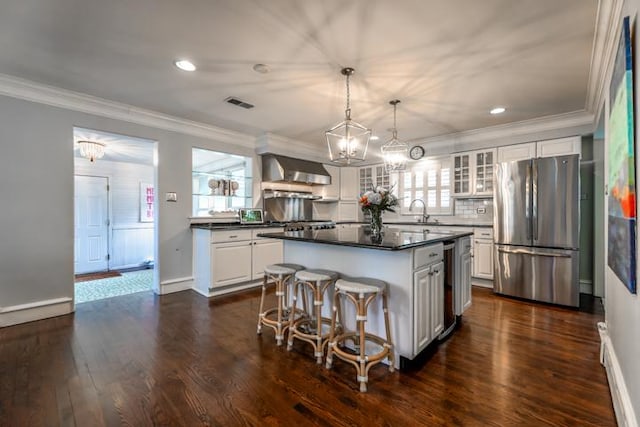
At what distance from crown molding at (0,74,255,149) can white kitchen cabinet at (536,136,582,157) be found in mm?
4646

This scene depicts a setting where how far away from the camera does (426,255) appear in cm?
222

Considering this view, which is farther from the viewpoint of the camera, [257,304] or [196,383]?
[257,304]

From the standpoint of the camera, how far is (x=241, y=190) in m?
5.12

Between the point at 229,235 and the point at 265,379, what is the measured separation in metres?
2.44

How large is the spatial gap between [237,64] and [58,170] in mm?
2439

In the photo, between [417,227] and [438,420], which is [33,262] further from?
[417,227]

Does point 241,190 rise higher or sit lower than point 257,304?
higher

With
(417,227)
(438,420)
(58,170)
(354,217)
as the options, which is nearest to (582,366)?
(438,420)

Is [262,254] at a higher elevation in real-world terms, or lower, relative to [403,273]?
lower

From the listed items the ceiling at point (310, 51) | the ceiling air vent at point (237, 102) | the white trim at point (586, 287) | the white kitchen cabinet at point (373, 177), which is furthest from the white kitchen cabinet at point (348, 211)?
the white trim at point (586, 287)

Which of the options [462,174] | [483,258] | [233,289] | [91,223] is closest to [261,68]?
[233,289]

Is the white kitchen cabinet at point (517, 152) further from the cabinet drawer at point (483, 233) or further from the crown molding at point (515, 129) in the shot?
the cabinet drawer at point (483, 233)

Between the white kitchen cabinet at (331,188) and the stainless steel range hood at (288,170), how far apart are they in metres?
0.48

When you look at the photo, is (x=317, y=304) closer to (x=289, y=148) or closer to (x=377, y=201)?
(x=377, y=201)
